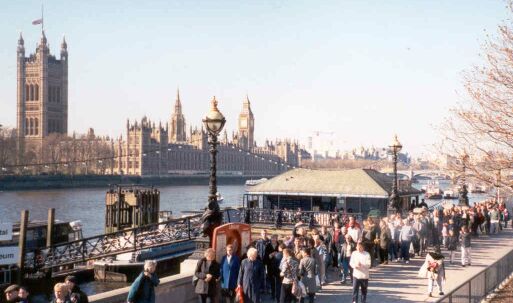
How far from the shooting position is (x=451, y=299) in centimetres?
962

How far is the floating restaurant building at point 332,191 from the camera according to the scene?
100 feet

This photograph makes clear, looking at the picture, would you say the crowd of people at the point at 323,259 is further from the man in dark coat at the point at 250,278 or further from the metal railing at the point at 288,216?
the metal railing at the point at 288,216

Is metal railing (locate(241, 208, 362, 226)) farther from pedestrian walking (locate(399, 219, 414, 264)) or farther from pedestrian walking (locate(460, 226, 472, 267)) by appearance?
pedestrian walking (locate(460, 226, 472, 267))

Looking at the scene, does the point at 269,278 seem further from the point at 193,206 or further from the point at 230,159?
the point at 230,159

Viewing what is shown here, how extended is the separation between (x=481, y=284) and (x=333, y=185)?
18.4 metres

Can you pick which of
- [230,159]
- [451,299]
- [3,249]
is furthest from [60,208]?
[230,159]

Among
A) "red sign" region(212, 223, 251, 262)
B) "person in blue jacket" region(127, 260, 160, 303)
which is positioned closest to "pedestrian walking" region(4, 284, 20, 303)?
"person in blue jacket" region(127, 260, 160, 303)

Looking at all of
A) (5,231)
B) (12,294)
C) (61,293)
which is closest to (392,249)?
(5,231)

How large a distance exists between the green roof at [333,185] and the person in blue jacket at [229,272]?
18612mm

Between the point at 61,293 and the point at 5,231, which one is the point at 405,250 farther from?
the point at 61,293

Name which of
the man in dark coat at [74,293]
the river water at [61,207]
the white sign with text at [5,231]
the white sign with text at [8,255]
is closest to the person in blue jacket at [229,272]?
the man in dark coat at [74,293]

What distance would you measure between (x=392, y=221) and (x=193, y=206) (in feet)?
207

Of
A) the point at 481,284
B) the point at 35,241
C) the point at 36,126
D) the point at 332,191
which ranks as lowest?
the point at 35,241

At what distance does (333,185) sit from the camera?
31375 mm
